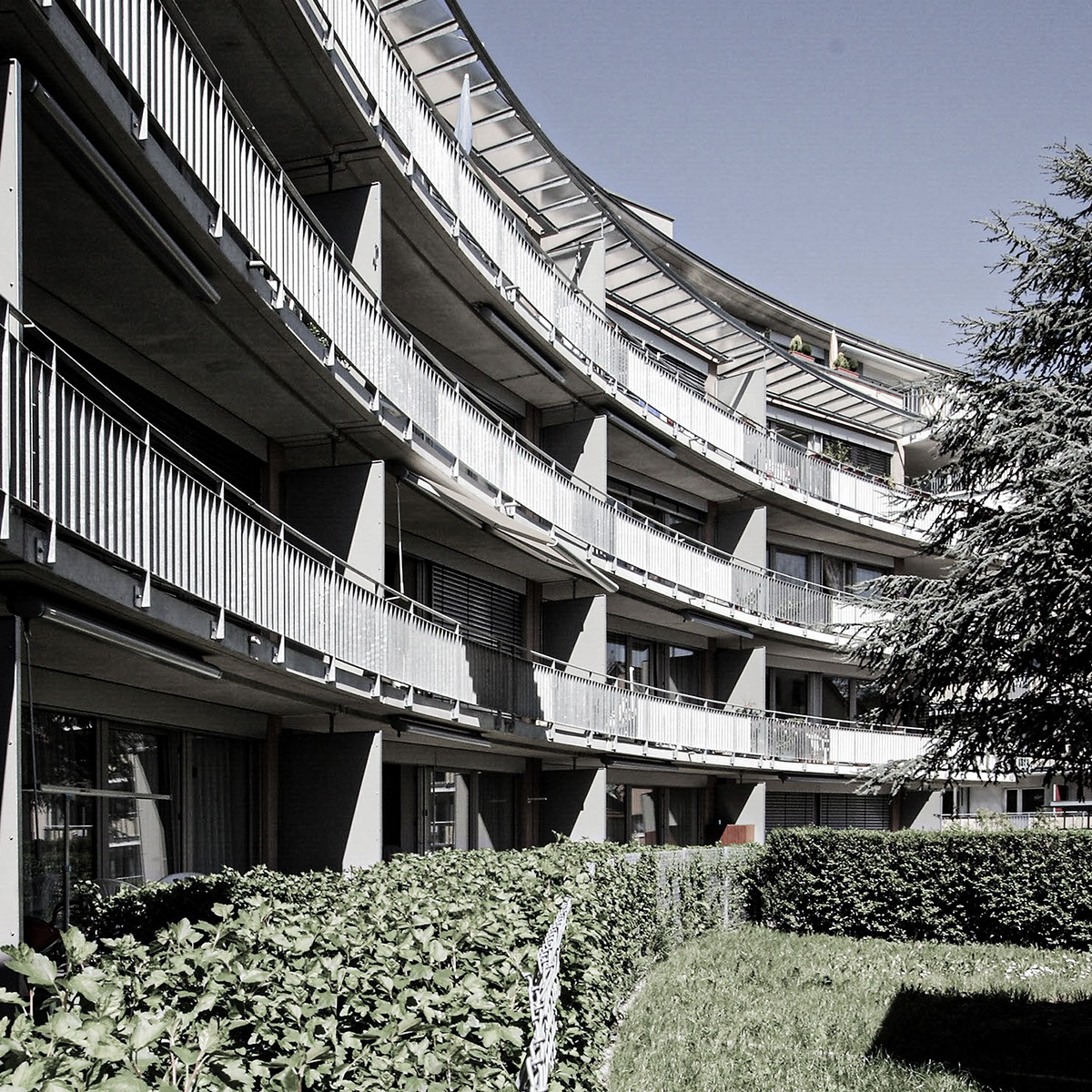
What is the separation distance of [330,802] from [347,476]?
4.05 m

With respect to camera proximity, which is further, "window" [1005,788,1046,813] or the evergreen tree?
"window" [1005,788,1046,813]

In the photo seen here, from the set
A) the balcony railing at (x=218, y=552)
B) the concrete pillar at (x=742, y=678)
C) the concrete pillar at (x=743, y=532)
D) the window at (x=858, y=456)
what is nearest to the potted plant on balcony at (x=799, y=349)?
the window at (x=858, y=456)

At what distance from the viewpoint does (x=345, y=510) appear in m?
16.7

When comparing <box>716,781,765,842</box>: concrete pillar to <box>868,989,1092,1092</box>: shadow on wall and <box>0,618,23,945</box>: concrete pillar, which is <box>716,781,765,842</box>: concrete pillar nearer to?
<box>868,989,1092,1092</box>: shadow on wall

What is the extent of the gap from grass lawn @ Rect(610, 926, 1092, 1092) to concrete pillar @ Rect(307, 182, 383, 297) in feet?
30.3

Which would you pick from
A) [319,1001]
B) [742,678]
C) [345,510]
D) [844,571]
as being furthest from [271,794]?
[844,571]

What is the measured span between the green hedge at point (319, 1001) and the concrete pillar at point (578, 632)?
1639 cm

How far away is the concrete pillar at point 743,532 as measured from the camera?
32844 mm

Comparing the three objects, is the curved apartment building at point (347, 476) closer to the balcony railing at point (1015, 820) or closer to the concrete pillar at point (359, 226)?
the concrete pillar at point (359, 226)

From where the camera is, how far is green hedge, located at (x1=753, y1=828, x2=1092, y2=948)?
23.4 meters

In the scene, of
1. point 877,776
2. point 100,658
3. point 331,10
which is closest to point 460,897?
point 100,658

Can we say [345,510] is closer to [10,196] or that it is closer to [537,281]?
[537,281]

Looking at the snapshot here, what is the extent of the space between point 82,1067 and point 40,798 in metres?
9.64

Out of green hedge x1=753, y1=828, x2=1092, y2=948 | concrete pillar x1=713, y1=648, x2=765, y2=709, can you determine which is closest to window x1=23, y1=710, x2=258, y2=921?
green hedge x1=753, y1=828, x2=1092, y2=948
